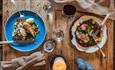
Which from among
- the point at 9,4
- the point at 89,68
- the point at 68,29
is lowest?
the point at 89,68

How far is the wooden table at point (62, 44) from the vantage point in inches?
63.7

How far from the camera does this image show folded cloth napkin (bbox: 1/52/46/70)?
5.10 ft

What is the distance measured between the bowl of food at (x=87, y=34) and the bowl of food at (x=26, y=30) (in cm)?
19

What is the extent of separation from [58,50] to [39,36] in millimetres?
141

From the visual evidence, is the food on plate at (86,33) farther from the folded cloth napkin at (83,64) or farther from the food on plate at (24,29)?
the food on plate at (24,29)

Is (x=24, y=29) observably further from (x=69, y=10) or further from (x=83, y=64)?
(x=83, y=64)

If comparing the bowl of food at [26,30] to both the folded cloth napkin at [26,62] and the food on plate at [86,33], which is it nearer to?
the folded cloth napkin at [26,62]

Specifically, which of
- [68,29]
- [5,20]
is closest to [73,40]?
[68,29]

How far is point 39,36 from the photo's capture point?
1627 mm

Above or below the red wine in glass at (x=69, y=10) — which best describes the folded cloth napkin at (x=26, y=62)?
below

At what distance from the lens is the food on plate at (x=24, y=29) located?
1.60 m

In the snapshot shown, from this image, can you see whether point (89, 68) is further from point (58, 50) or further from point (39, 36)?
point (39, 36)

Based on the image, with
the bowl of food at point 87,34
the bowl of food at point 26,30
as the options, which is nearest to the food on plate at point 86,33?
the bowl of food at point 87,34

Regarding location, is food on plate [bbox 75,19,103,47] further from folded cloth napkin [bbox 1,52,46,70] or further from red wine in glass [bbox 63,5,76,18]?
folded cloth napkin [bbox 1,52,46,70]
